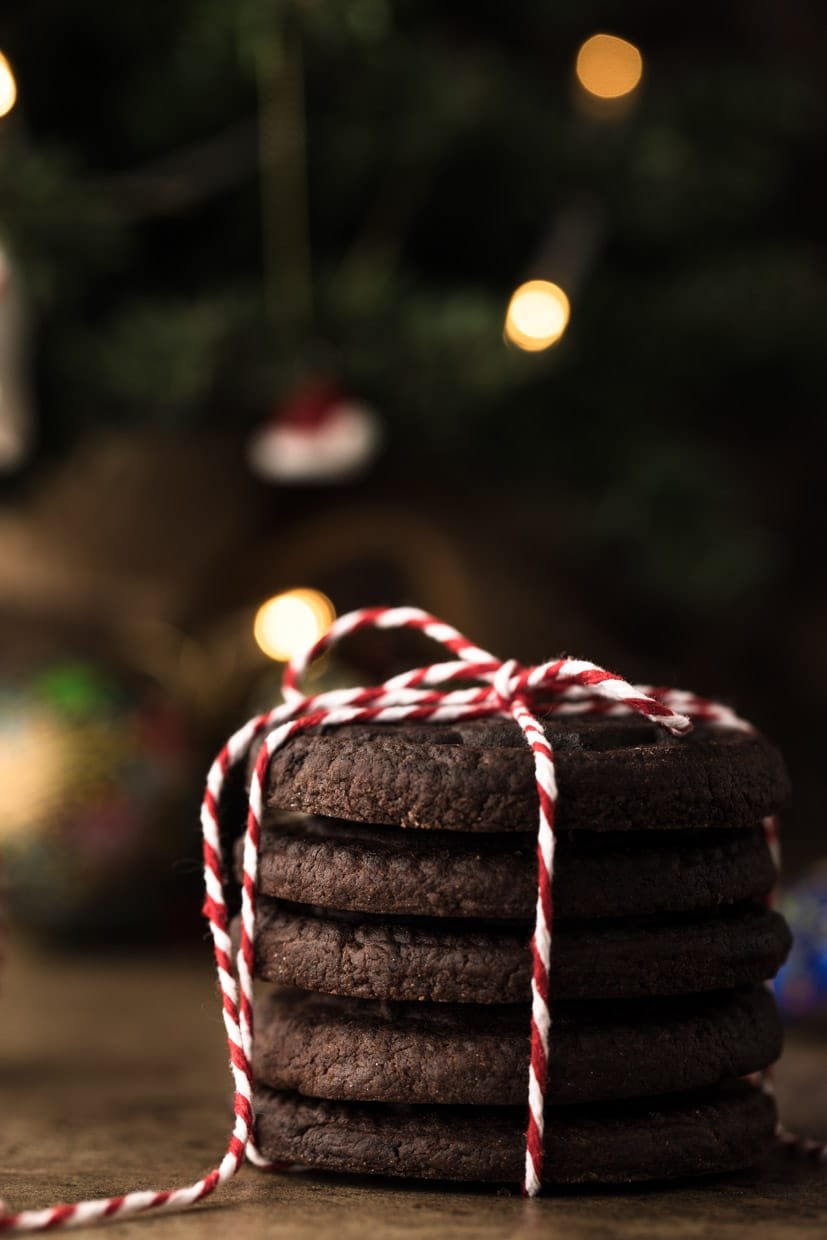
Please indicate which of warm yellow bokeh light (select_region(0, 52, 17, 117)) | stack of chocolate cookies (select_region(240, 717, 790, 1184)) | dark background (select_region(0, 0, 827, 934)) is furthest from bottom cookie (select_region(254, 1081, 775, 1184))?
warm yellow bokeh light (select_region(0, 52, 17, 117))

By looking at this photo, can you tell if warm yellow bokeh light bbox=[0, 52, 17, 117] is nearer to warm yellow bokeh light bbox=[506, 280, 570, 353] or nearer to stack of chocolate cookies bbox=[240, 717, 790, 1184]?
warm yellow bokeh light bbox=[506, 280, 570, 353]

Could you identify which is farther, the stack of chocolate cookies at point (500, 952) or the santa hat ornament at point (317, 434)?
the santa hat ornament at point (317, 434)

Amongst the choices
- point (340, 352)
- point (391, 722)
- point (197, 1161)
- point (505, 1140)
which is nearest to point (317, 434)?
point (340, 352)

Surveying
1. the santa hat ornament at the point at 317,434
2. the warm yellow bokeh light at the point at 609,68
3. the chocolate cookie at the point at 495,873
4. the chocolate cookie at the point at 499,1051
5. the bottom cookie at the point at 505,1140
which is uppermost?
the warm yellow bokeh light at the point at 609,68

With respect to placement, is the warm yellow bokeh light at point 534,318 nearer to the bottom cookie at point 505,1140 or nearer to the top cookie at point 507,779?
the top cookie at point 507,779

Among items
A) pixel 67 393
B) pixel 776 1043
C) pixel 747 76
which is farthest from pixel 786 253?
pixel 776 1043

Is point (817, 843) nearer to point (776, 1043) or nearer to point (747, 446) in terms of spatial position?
point (747, 446)

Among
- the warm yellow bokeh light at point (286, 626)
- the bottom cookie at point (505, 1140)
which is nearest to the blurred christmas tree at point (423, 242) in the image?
the warm yellow bokeh light at point (286, 626)
